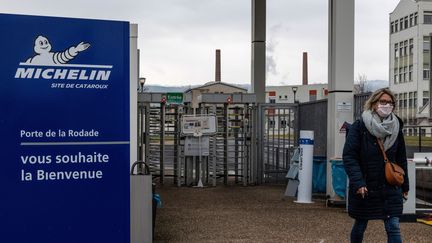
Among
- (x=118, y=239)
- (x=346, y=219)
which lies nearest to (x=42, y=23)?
(x=118, y=239)

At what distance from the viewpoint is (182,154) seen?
49.1 ft

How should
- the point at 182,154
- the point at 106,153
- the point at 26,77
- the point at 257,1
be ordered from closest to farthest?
1. the point at 26,77
2. the point at 106,153
3. the point at 182,154
4. the point at 257,1

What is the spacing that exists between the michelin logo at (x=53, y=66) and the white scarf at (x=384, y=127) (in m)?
2.59

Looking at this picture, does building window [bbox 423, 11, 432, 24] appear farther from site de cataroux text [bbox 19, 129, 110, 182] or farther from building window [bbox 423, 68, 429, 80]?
site de cataroux text [bbox 19, 129, 110, 182]

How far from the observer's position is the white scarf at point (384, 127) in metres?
5.69

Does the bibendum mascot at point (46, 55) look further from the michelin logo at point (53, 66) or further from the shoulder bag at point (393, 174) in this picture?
the shoulder bag at point (393, 174)

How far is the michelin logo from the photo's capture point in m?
4.66

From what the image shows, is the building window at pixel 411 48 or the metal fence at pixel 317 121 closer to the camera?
the metal fence at pixel 317 121

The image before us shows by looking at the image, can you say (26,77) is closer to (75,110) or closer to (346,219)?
(75,110)

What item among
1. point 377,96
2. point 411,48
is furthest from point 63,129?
point 411,48

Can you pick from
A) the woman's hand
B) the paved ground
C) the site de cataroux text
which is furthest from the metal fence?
the site de cataroux text

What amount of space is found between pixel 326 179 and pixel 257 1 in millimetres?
7053

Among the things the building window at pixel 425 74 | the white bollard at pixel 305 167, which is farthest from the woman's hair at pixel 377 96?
the building window at pixel 425 74

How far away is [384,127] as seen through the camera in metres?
5.69
